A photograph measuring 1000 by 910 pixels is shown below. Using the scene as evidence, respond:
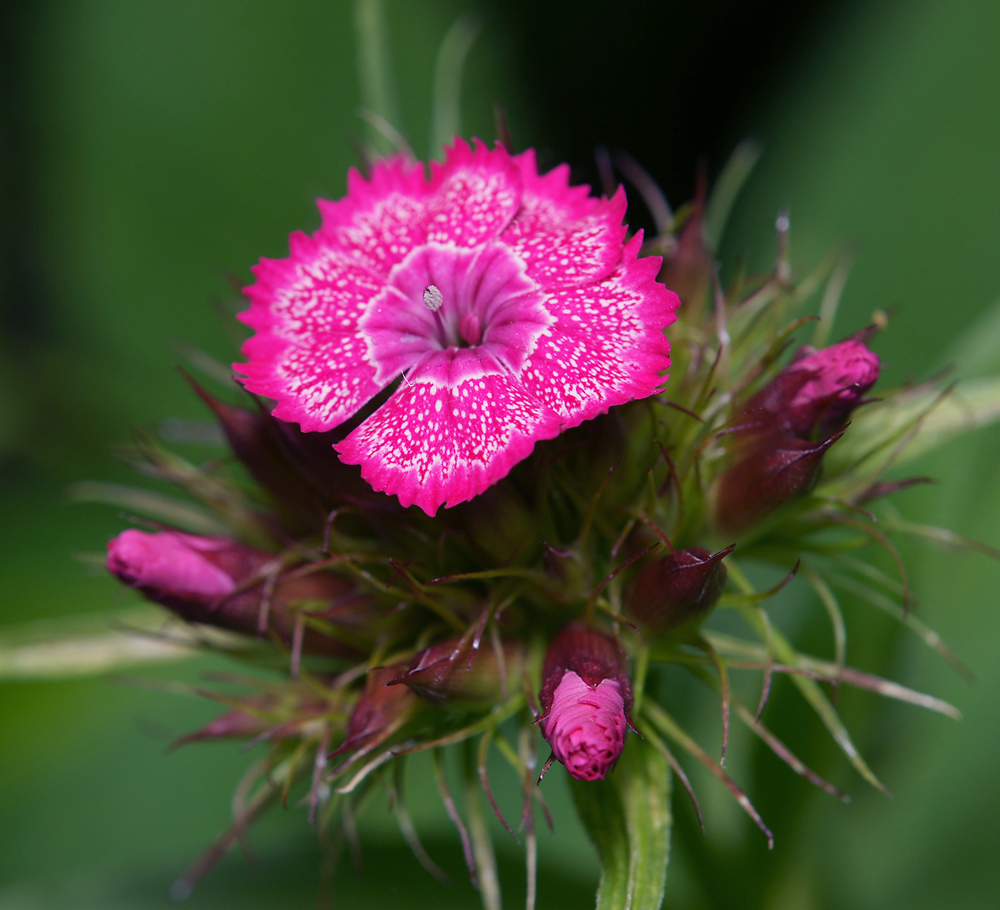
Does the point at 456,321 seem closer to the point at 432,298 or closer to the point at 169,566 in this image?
the point at 432,298

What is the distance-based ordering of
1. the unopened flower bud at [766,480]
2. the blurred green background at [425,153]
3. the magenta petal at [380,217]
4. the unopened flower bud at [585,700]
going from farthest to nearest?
the blurred green background at [425,153]
the magenta petal at [380,217]
the unopened flower bud at [766,480]
the unopened flower bud at [585,700]

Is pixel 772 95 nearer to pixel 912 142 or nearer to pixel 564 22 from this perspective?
pixel 912 142

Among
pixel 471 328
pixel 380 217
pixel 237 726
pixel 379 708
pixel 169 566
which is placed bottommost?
pixel 237 726

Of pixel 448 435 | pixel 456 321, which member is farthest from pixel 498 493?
pixel 456 321

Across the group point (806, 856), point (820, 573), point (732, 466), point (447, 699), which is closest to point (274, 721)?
point (447, 699)

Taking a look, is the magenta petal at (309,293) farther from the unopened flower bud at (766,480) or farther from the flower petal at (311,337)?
the unopened flower bud at (766,480)

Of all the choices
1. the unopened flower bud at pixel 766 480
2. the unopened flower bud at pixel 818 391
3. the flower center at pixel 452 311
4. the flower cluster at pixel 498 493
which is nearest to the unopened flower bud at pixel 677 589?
the flower cluster at pixel 498 493
